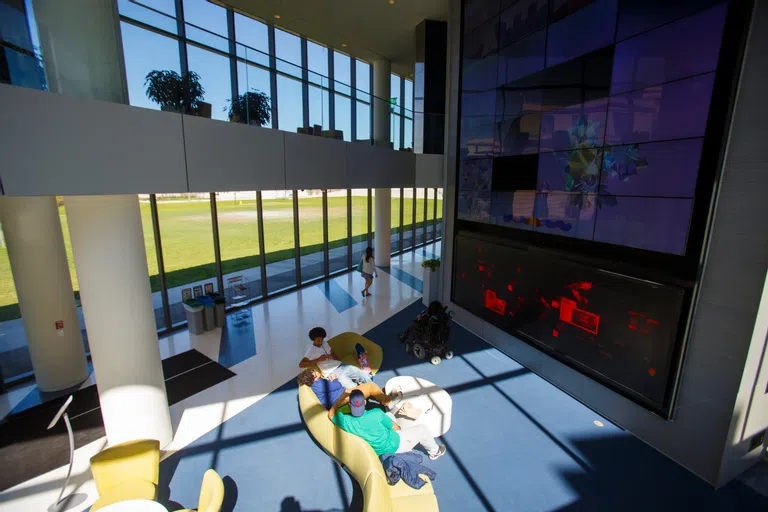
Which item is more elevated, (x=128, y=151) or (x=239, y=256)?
(x=128, y=151)

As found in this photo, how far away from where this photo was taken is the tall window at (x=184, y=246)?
916 cm

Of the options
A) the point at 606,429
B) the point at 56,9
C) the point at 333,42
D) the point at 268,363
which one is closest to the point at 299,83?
the point at 56,9

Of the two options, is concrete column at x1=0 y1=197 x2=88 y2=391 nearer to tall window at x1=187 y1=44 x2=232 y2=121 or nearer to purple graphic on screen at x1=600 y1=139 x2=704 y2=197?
tall window at x1=187 y1=44 x2=232 y2=121

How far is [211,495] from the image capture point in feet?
11.3

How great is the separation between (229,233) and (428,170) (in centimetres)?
1733

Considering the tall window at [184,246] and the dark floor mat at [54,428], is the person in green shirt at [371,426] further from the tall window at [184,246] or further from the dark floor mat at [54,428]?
the tall window at [184,246]

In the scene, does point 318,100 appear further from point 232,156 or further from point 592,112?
point 592,112

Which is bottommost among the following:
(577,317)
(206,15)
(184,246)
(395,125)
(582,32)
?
(184,246)

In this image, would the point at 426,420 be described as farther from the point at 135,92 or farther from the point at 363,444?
the point at 135,92

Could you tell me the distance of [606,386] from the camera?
562 centimetres

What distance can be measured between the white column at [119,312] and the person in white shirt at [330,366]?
2118mm

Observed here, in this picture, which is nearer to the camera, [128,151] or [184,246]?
[128,151]

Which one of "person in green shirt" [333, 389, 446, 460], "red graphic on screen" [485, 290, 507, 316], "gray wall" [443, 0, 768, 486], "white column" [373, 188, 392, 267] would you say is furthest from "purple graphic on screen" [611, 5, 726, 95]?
"white column" [373, 188, 392, 267]

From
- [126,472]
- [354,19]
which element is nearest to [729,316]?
[126,472]
